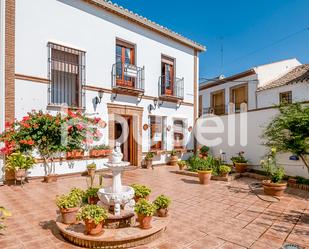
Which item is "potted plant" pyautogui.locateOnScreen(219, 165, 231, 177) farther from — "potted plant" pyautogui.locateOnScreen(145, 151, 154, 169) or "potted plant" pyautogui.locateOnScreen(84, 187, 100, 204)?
"potted plant" pyautogui.locateOnScreen(84, 187, 100, 204)

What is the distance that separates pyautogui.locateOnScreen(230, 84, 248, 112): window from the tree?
8.52 meters

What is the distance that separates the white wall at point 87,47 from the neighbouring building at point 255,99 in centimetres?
308

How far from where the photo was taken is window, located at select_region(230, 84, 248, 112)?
16.4 m

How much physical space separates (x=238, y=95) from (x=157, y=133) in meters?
8.37

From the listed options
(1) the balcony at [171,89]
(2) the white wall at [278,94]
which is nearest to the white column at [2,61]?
(1) the balcony at [171,89]

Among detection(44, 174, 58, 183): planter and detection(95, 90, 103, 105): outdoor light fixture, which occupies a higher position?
detection(95, 90, 103, 105): outdoor light fixture

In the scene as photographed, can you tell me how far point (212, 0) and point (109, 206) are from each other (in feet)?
32.7

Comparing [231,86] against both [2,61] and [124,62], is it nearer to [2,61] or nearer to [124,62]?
[124,62]

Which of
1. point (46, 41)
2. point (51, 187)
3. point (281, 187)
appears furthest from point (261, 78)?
point (51, 187)

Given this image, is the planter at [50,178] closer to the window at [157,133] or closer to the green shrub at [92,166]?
the green shrub at [92,166]

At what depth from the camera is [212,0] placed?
10352mm

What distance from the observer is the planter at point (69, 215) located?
3.88 meters

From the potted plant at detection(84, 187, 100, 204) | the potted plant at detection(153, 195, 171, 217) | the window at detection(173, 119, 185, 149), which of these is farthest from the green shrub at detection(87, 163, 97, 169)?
the window at detection(173, 119, 185, 149)

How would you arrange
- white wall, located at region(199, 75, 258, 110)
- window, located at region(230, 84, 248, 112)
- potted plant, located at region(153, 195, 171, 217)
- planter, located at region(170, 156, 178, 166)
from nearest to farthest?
potted plant, located at region(153, 195, 171, 217)
planter, located at region(170, 156, 178, 166)
white wall, located at region(199, 75, 258, 110)
window, located at region(230, 84, 248, 112)
